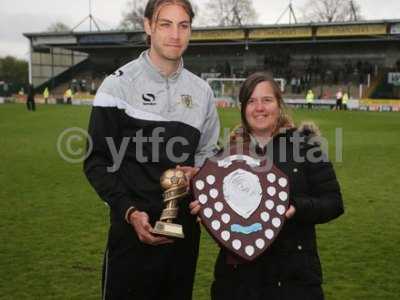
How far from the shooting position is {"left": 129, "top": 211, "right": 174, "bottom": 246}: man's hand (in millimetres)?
2391

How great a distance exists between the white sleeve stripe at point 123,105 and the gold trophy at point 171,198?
33 centimetres

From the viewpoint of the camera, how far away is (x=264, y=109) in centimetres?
276

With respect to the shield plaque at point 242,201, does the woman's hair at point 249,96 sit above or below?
above

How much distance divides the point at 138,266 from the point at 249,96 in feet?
3.21

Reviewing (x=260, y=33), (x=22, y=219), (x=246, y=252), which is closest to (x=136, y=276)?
(x=246, y=252)

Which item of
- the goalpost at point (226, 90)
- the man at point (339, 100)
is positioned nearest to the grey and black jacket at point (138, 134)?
the man at point (339, 100)

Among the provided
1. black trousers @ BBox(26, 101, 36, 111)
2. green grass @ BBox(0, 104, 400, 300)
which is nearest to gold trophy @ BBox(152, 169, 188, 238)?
green grass @ BBox(0, 104, 400, 300)

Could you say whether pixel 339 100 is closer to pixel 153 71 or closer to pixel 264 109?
pixel 264 109

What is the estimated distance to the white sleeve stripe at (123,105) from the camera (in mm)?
2543

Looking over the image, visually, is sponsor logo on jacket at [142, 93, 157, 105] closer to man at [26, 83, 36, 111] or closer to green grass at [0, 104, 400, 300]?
green grass at [0, 104, 400, 300]

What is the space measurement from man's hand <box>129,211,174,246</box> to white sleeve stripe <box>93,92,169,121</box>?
0.45m

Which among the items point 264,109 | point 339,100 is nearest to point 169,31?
point 264,109

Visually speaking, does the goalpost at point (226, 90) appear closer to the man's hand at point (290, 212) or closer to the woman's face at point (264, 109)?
the woman's face at point (264, 109)

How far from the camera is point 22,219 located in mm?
6730
